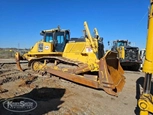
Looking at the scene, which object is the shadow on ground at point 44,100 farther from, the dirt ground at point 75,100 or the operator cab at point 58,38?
the operator cab at point 58,38

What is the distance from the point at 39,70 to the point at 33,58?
92 centimetres

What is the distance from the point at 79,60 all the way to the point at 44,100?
11.5 ft

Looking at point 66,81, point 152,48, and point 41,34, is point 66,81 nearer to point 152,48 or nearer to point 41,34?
point 41,34

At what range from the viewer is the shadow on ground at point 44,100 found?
4082mm

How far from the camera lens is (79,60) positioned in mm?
8086

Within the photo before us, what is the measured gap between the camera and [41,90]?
604 centimetres

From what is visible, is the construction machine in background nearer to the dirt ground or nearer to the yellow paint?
the dirt ground

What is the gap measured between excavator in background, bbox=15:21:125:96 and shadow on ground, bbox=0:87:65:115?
1.37 meters

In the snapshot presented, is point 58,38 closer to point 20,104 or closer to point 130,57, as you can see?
point 20,104

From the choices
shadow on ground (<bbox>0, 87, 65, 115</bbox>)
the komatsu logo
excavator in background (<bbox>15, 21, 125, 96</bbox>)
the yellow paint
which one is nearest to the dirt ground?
shadow on ground (<bbox>0, 87, 65, 115</bbox>)

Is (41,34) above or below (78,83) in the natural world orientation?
above

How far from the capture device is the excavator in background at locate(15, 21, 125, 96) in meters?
6.21

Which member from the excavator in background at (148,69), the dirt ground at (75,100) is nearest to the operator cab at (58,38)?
the dirt ground at (75,100)

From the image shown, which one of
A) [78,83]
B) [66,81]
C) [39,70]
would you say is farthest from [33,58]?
[78,83]
